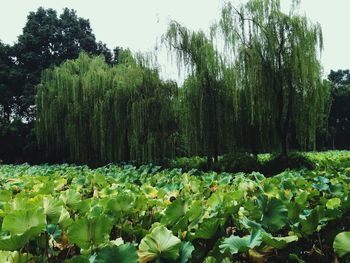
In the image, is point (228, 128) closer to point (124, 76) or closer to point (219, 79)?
point (219, 79)

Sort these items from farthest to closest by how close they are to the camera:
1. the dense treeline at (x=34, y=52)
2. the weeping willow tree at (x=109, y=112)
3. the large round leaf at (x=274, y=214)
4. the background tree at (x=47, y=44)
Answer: the background tree at (x=47, y=44) → the dense treeline at (x=34, y=52) → the weeping willow tree at (x=109, y=112) → the large round leaf at (x=274, y=214)

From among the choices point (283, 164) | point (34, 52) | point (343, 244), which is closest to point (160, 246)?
point (343, 244)

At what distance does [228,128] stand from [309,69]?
2.71 m

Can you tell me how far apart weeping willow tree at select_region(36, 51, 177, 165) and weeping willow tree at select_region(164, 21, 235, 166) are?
1170 millimetres

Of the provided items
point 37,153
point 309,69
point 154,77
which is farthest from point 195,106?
point 37,153

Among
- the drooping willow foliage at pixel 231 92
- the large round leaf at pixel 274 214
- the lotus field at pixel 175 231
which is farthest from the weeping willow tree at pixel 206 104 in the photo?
the large round leaf at pixel 274 214

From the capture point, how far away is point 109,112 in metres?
13.5

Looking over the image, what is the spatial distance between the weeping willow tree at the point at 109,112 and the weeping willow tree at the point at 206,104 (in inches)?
46.1

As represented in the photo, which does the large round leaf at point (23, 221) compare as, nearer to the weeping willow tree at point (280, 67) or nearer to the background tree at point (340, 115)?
the weeping willow tree at point (280, 67)

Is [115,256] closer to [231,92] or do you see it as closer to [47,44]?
[231,92]

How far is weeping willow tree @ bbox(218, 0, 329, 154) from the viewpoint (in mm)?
10477

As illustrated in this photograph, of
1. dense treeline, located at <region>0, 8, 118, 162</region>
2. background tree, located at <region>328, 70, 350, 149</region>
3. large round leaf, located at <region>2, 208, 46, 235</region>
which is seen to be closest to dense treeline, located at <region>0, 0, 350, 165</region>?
large round leaf, located at <region>2, 208, 46, 235</region>

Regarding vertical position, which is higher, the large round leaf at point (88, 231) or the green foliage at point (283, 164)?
the large round leaf at point (88, 231)

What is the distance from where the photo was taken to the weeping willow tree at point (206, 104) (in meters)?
10.8
